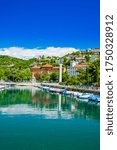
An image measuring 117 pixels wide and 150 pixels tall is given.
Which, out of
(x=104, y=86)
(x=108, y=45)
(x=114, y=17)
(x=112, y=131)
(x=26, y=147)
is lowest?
(x=26, y=147)

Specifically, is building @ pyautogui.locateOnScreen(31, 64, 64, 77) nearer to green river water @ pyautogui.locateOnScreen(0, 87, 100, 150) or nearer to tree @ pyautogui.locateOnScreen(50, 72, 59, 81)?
tree @ pyautogui.locateOnScreen(50, 72, 59, 81)

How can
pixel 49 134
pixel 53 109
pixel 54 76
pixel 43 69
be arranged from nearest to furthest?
pixel 49 134 < pixel 53 109 < pixel 54 76 < pixel 43 69

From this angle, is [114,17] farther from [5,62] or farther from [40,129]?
[5,62]

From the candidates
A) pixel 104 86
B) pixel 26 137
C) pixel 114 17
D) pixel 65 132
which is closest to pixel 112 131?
pixel 104 86

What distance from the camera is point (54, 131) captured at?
1805 cm

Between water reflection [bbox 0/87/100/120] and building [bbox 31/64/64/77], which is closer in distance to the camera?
water reflection [bbox 0/87/100/120]

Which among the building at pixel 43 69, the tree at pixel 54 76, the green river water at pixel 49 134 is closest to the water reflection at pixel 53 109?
the green river water at pixel 49 134

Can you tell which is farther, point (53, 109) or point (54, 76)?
point (54, 76)

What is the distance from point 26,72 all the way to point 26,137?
85.1m

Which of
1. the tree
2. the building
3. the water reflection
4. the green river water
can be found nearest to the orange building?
the building

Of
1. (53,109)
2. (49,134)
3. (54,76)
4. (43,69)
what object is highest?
(43,69)

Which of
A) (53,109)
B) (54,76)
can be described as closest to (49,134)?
(53,109)

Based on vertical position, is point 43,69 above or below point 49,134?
above

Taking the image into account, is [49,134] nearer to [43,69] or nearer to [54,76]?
[54,76]
